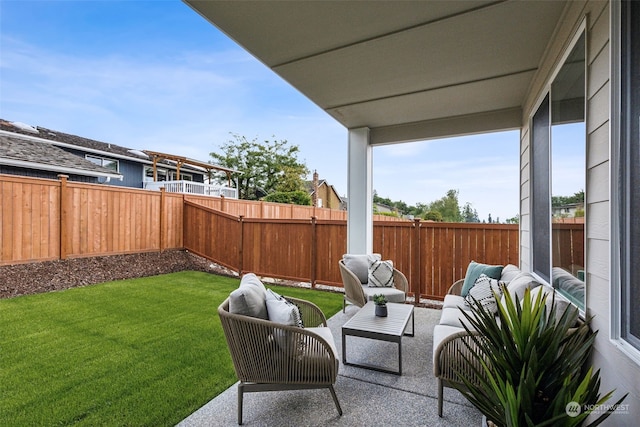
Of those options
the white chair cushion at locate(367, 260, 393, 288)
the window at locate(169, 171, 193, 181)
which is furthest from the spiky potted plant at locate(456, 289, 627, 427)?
the window at locate(169, 171, 193, 181)

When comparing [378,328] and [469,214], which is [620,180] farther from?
[469,214]

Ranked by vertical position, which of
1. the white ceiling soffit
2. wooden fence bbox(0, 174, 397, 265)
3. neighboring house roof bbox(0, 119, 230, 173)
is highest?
neighboring house roof bbox(0, 119, 230, 173)

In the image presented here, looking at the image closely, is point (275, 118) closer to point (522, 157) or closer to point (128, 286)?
point (128, 286)

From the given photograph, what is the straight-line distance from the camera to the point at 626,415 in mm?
1350

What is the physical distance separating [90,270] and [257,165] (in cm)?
1258

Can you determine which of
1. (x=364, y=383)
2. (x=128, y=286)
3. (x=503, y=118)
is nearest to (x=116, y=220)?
(x=128, y=286)

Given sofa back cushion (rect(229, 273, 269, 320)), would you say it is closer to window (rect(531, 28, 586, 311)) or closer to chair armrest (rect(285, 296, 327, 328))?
chair armrest (rect(285, 296, 327, 328))

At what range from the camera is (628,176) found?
4.48 feet

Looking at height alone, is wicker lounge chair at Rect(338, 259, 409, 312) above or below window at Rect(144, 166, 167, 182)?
below

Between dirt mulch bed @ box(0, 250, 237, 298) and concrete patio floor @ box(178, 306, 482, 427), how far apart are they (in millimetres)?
4971

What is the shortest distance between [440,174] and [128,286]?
20.3ft

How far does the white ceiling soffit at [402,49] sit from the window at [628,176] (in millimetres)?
1029

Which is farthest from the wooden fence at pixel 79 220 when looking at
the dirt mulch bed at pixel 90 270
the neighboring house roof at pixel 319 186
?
the neighboring house roof at pixel 319 186

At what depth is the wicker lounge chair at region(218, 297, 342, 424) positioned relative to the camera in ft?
6.28
